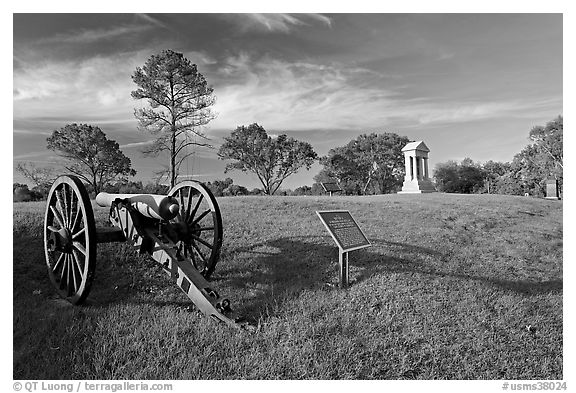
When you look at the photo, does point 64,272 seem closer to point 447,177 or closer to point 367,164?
point 367,164

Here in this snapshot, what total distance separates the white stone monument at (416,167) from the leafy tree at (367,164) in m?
3.71

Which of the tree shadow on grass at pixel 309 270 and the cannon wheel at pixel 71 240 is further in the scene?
the tree shadow on grass at pixel 309 270

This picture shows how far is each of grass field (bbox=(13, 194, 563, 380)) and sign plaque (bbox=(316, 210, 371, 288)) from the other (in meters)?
0.38

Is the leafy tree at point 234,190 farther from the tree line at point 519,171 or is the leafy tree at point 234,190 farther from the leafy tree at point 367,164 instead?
the tree line at point 519,171

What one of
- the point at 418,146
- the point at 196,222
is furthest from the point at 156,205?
the point at 418,146

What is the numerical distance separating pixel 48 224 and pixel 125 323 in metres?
2.20

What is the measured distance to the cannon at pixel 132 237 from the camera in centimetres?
411

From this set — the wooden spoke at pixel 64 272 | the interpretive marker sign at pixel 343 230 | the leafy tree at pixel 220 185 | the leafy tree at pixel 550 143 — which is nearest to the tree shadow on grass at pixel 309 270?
the interpretive marker sign at pixel 343 230

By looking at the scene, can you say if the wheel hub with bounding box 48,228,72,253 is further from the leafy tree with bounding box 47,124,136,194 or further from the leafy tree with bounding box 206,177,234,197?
the leafy tree with bounding box 206,177,234,197

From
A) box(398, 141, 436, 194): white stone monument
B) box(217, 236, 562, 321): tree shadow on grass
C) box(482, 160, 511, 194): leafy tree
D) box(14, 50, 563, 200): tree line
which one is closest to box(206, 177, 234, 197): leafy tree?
box(14, 50, 563, 200): tree line

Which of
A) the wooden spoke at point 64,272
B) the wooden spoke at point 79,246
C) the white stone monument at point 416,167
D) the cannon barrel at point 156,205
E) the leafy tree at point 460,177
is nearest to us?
the wooden spoke at point 79,246

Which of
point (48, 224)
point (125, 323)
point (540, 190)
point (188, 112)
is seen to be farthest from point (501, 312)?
point (540, 190)

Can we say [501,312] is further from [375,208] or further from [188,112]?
[188,112]

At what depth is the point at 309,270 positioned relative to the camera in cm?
605
